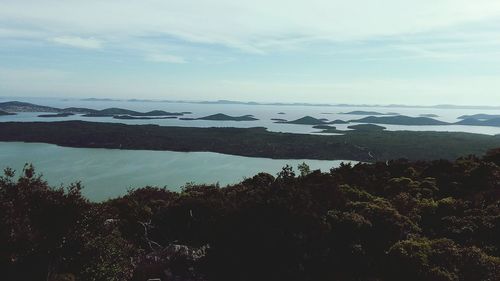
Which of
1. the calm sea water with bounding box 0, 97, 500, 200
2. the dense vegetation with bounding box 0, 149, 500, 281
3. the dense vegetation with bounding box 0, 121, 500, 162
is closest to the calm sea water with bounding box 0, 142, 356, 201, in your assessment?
the calm sea water with bounding box 0, 97, 500, 200

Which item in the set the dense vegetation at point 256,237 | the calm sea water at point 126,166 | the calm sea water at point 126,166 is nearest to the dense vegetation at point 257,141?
the calm sea water at point 126,166

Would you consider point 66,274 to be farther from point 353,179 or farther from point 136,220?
point 353,179

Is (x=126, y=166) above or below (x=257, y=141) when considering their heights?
below

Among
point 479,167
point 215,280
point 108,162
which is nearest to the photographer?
point 215,280

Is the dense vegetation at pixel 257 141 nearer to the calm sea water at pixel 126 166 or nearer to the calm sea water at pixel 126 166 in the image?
the calm sea water at pixel 126 166

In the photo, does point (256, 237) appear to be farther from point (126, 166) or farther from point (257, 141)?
point (257, 141)

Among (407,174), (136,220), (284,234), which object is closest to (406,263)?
(284,234)

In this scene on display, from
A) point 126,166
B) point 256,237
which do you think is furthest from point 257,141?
point 256,237
